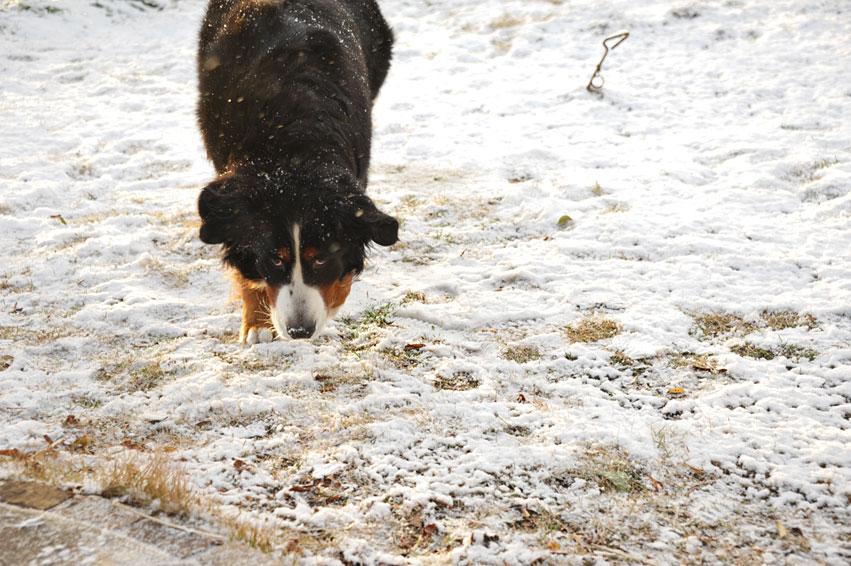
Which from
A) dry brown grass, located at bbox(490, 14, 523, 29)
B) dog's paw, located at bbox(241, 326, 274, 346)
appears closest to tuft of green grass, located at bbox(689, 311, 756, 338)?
dog's paw, located at bbox(241, 326, 274, 346)

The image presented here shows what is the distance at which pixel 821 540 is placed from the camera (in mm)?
2285

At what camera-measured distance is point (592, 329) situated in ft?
12.4

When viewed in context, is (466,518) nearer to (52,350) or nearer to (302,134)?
(302,134)

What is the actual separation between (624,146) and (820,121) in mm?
2004

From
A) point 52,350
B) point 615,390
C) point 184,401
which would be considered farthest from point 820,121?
point 52,350

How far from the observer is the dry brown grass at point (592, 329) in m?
3.72

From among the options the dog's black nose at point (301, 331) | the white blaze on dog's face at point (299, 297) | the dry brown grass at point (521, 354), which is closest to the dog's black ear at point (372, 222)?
the white blaze on dog's face at point (299, 297)

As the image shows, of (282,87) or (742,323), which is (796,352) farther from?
(282,87)

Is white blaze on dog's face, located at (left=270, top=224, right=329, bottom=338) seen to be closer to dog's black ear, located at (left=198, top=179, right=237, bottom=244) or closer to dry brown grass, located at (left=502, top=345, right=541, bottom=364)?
dog's black ear, located at (left=198, top=179, right=237, bottom=244)

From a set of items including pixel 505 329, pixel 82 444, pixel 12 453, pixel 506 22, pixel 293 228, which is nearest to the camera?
pixel 12 453

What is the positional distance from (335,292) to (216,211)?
81cm

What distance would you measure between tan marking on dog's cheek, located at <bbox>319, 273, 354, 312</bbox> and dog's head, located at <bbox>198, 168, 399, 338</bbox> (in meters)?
0.04

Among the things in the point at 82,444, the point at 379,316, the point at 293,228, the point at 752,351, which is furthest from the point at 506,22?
the point at 82,444

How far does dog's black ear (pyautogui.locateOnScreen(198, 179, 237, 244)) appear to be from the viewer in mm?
3232
